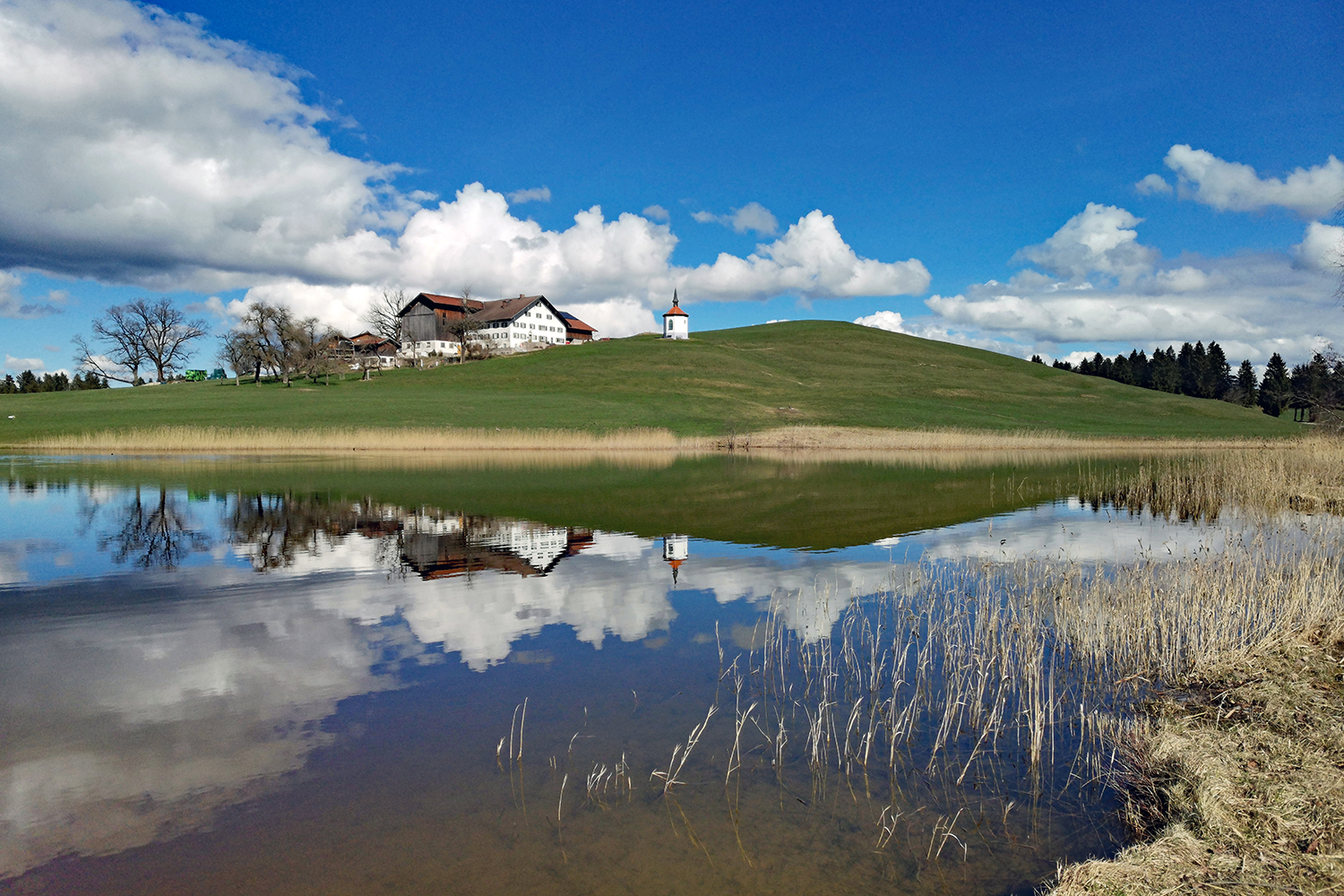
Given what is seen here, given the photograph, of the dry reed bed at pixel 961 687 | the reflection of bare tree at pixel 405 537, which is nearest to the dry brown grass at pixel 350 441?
the reflection of bare tree at pixel 405 537

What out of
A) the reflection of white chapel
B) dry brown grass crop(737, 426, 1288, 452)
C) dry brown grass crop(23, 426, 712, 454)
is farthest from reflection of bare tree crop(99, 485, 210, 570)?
dry brown grass crop(737, 426, 1288, 452)

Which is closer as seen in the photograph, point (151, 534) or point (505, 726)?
point (505, 726)

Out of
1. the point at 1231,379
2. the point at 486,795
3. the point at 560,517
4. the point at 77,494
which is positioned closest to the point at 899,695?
the point at 486,795

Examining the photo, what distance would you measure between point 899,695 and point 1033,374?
121 m

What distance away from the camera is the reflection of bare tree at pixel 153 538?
17.2 m

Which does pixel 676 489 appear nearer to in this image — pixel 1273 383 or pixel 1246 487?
pixel 1246 487

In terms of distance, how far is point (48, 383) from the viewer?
12031 cm

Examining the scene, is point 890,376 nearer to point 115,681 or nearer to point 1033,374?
point 1033,374

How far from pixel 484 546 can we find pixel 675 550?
467 centimetres

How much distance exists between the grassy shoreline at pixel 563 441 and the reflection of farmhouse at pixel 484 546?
30653 mm

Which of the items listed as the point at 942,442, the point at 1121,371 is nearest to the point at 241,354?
the point at 942,442

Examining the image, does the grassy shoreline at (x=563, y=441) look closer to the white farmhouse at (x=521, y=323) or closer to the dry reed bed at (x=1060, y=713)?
the dry reed bed at (x=1060, y=713)

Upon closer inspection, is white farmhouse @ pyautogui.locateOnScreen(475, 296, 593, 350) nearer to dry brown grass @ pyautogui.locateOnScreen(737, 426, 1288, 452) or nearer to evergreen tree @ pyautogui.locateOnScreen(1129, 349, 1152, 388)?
dry brown grass @ pyautogui.locateOnScreen(737, 426, 1288, 452)

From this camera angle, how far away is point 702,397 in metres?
76.4
